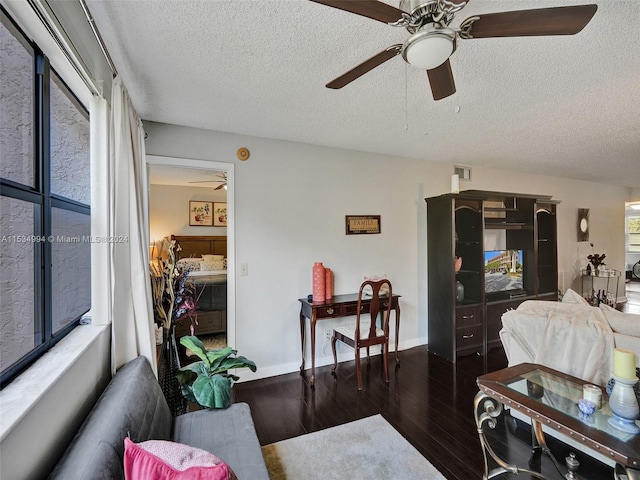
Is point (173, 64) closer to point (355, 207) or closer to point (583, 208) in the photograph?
point (355, 207)

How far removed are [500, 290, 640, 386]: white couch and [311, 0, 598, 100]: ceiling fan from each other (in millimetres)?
1722

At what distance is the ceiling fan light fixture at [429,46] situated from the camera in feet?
3.95

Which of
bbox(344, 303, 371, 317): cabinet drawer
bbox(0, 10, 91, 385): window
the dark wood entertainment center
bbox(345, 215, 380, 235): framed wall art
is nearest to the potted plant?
bbox(0, 10, 91, 385): window

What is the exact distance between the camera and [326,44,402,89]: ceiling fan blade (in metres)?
1.37

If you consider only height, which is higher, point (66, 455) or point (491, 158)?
point (491, 158)

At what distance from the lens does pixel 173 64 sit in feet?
6.25

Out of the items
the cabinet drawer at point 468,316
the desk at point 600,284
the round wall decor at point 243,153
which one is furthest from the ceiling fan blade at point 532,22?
the desk at point 600,284

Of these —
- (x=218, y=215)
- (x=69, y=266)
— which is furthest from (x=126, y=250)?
(x=218, y=215)

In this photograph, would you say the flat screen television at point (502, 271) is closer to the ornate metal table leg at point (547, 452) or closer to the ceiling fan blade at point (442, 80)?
the ornate metal table leg at point (547, 452)

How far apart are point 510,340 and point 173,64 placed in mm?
3059

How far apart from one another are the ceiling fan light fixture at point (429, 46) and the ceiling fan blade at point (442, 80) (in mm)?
159

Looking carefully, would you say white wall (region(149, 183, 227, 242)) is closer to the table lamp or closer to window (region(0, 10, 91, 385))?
window (region(0, 10, 91, 385))

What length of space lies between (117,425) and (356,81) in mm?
2259

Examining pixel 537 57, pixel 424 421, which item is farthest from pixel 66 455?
pixel 537 57
